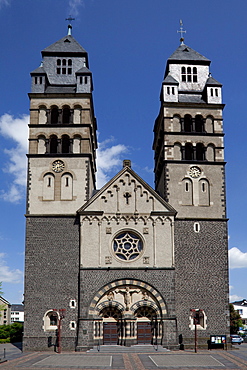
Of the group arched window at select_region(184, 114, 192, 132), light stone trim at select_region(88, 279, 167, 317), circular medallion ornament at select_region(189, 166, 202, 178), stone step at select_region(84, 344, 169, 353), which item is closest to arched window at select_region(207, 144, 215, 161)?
circular medallion ornament at select_region(189, 166, 202, 178)

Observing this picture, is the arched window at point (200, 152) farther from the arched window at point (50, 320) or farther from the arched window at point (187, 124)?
the arched window at point (50, 320)

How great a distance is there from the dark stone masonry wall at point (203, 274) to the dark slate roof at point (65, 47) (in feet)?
64.0

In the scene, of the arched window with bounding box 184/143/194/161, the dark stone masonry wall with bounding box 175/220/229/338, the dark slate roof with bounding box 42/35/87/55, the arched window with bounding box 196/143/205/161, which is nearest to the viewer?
the dark stone masonry wall with bounding box 175/220/229/338

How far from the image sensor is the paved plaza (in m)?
27.5

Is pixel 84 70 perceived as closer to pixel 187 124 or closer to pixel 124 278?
pixel 187 124

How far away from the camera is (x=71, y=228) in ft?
127

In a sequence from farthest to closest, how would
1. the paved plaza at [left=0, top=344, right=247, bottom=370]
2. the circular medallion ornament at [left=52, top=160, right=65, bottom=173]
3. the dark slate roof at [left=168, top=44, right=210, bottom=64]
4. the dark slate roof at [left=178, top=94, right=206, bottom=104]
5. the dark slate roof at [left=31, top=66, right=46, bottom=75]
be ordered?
the dark slate roof at [left=168, top=44, right=210, bottom=64], the dark slate roof at [left=178, top=94, right=206, bottom=104], the dark slate roof at [left=31, top=66, right=46, bottom=75], the circular medallion ornament at [left=52, top=160, right=65, bottom=173], the paved plaza at [left=0, top=344, right=247, bottom=370]

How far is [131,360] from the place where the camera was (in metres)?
29.8

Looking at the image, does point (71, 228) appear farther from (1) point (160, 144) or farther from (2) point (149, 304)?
(1) point (160, 144)

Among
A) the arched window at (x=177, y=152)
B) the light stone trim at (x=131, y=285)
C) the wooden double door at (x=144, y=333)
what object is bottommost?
the wooden double door at (x=144, y=333)

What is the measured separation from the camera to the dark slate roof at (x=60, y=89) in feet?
141

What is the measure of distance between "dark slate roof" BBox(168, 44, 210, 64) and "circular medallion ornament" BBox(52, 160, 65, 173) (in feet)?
48.3

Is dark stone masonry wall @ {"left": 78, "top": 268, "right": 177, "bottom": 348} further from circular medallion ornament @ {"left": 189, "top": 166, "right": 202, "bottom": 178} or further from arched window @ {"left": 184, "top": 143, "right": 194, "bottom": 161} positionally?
arched window @ {"left": 184, "top": 143, "right": 194, "bottom": 161}

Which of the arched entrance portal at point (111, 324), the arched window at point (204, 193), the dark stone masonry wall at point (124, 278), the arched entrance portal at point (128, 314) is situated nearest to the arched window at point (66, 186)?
the dark stone masonry wall at point (124, 278)
